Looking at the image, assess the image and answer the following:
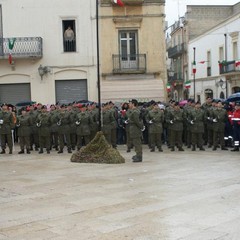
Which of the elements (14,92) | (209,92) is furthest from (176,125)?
(209,92)

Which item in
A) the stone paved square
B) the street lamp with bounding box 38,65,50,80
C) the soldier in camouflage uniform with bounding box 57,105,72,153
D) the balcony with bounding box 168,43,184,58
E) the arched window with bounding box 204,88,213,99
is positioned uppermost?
the balcony with bounding box 168,43,184,58

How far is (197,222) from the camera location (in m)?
6.71

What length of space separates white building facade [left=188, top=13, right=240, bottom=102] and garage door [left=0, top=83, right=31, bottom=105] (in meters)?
18.6

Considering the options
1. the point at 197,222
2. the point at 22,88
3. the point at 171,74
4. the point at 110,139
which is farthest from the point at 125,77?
the point at 171,74

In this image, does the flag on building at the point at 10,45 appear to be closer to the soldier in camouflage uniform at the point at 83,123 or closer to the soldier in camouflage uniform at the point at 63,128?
the soldier in camouflage uniform at the point at 63,128

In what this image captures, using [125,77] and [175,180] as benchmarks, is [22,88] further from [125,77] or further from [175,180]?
[175,180]

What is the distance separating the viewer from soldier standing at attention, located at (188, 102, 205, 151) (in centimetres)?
1566

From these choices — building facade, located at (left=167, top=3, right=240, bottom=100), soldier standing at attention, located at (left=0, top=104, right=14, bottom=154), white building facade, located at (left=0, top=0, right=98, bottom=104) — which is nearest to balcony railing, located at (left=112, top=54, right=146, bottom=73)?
white building facade, located at (left=0, top=0, right=98, bottom=104)

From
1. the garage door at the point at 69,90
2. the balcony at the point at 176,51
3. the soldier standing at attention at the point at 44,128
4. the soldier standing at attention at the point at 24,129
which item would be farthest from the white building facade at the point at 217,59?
the soldier standing at attention at the point at 24,129

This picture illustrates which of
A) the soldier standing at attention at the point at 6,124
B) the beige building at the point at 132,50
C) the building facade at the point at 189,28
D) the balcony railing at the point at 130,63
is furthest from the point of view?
the building facade at the point at 189,28

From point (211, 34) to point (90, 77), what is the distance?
22.8 m

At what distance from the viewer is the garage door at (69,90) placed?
23578 mm

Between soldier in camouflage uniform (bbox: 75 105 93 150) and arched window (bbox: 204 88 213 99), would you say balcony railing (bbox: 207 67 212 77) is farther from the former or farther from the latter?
soldier in camouflage uniform (bbox: 75 105 93 150)

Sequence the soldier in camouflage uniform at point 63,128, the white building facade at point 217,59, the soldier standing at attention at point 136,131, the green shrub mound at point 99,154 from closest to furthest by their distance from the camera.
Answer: the green shrub mound at point 99,154, the soldier standing at attention at point 136,131, the soldier in camouflage uniform at point 63,128, the white building facade at point 217,59
